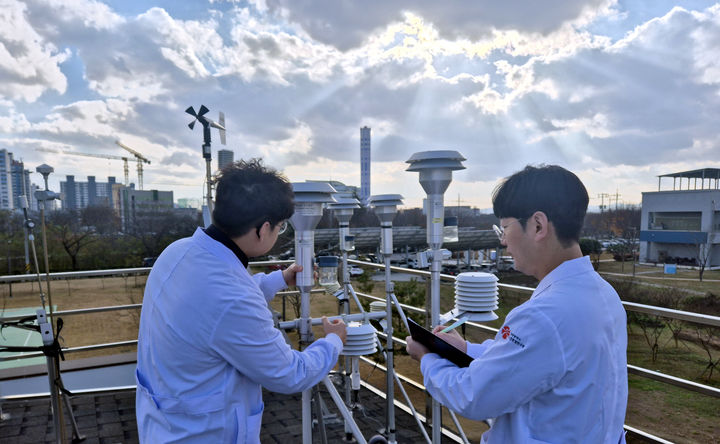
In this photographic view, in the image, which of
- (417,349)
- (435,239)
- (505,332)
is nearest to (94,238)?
(435,239)

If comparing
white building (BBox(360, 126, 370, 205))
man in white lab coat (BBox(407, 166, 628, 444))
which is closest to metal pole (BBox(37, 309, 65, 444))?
man in white lab coat (BBox(407, 166, 628, 444))

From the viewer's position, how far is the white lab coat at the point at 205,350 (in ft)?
3.69

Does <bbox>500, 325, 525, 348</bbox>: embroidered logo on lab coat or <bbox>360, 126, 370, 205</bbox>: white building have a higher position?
<bbox>360, 126, 370, 205</bbox>: white building

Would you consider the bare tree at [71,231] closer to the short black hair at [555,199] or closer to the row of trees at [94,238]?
the row of trees at [94,238]

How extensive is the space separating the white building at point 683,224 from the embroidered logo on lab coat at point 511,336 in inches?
1130

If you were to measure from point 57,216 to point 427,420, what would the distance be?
17.4m

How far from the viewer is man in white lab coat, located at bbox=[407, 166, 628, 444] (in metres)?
0.91

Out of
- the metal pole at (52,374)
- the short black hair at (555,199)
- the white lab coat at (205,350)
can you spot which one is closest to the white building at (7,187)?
the metal pole at (52,374)

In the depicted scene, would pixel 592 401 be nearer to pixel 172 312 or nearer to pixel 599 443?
pixel 599 443

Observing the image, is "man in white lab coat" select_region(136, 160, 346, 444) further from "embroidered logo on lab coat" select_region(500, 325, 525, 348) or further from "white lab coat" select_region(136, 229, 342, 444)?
"embroidered logo on lab coat" select_region(500, 325, 525, 348)

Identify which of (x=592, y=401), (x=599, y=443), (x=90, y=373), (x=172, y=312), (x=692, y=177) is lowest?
(x=90, y=373)

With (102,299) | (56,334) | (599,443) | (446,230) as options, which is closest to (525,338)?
(599,443)

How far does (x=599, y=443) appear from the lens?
975 mm

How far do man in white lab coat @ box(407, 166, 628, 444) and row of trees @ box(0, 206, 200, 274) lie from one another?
13379mm
